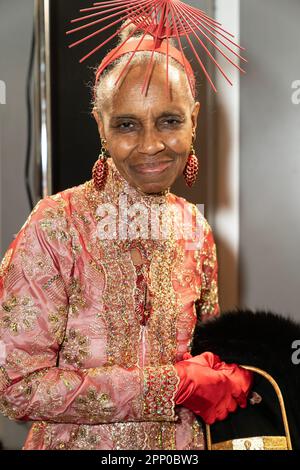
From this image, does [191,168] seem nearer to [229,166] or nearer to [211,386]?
[211,386]

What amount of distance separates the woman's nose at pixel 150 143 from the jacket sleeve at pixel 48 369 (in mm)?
211

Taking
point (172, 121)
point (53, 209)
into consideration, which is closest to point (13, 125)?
point (53, 209)

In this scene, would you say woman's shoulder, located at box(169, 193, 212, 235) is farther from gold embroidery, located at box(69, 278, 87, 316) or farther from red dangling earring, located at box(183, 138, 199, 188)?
gold embroidery, located at box(69, 278, 87, 316)

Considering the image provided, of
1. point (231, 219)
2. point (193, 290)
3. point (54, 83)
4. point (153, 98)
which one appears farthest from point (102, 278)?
point (231, 219)

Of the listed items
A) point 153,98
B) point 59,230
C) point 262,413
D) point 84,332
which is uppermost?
point 153,98

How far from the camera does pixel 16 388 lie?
44.5 inches

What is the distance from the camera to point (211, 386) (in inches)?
47.6

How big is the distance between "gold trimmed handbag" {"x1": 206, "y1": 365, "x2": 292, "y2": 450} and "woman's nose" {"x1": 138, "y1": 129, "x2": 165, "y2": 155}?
0.43 m

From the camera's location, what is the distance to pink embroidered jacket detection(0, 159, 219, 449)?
45.0 inches

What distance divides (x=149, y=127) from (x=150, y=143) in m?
0.03

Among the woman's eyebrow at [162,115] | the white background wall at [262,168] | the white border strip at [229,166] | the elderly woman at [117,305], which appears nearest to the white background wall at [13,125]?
the elderly woman at [117,305]

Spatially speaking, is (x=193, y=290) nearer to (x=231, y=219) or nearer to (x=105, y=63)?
(x=105, y=63)

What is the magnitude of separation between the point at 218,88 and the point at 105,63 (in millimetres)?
821

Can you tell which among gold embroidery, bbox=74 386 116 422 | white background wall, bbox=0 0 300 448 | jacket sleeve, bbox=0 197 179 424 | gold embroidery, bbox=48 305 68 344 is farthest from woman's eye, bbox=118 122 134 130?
white background wall, bbox=0 0 300 448
